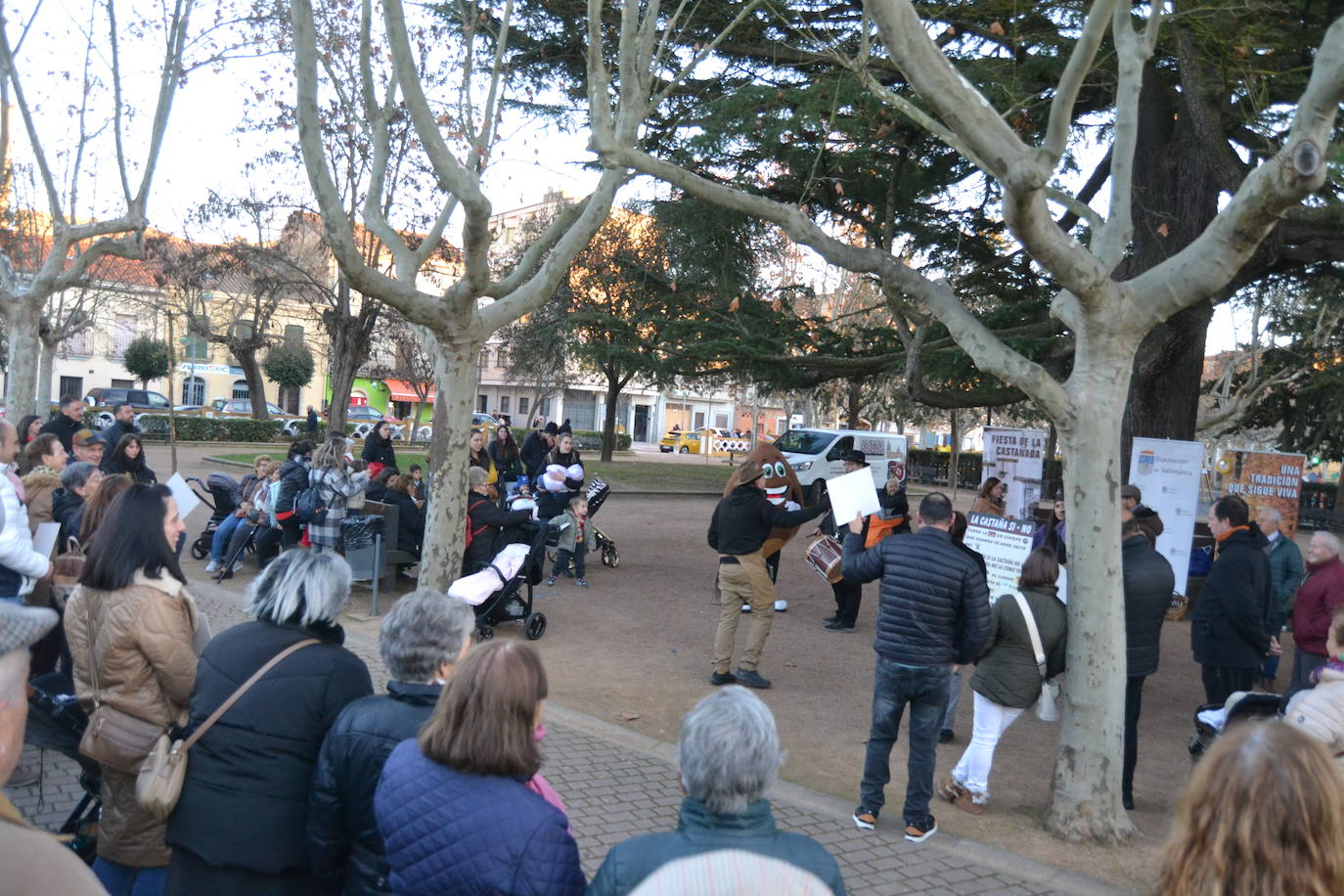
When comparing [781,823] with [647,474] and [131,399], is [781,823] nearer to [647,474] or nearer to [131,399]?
[647,474]

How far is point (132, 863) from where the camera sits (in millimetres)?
3344

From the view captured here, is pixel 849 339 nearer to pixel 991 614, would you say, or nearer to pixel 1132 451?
pixel 1132 451

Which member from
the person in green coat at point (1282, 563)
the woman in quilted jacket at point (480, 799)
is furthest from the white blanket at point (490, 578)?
the person in green coat at point (1282, 563)

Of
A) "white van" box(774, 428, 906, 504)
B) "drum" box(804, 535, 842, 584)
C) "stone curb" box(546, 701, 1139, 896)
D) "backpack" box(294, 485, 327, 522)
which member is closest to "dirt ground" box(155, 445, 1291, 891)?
"stone curb" box(546, 701, 1139, 896)

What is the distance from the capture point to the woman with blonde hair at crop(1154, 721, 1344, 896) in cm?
176

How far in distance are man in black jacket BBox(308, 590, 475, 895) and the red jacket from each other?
564 cm

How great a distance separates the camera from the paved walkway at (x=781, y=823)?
4.96m

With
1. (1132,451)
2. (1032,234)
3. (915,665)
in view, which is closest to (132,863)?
(915,665)

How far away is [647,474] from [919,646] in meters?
27.7

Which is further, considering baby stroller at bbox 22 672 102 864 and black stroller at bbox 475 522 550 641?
black stroller at bbox 475 522 550 641

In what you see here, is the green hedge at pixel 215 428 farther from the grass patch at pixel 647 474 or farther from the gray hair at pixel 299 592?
the gray hair at pixel 299 592

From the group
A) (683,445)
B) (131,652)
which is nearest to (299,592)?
(131,652)

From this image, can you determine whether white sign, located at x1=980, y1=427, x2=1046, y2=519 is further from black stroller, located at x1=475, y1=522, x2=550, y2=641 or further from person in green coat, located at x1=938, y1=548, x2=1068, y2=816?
person in green coat, located at x1=938, y1=548, x2=1068, y2=816

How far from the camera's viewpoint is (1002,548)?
25.5 feet
